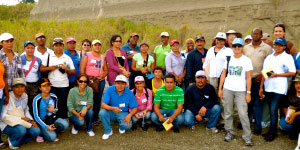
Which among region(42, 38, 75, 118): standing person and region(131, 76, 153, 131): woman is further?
region(131, 76, 153, 131): woman

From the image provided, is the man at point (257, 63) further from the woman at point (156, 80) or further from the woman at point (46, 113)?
the woman at point (46, 113)

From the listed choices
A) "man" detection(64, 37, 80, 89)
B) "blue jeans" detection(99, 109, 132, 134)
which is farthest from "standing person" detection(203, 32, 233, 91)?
"man" detection(64, 37, 80, 89)

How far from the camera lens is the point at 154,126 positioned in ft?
16.3

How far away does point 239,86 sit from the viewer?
160 inches

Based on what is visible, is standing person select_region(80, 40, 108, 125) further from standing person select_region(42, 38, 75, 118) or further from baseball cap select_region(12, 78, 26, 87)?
baseball cap select_region(12, 78, 26, 87)

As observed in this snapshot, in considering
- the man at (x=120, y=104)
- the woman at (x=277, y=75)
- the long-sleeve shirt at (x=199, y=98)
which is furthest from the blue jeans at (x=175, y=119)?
the woman at (x=277, y=75)

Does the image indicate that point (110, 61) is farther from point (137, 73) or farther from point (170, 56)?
point (170, 56)

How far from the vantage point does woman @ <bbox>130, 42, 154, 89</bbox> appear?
209 inches

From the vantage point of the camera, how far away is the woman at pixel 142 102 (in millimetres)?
4711

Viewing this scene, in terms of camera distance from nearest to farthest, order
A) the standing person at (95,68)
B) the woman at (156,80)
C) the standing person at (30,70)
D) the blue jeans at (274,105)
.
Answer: the blue jeans at (274,105), the standing person at (30,70), the standing person at (95,68), the woman at (156,80)

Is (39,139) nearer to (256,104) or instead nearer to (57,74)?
(57,74)

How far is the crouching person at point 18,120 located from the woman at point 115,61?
175 centimetres

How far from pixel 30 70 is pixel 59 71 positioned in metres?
0.51

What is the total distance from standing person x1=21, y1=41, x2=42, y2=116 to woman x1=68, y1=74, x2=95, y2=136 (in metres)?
0.68
